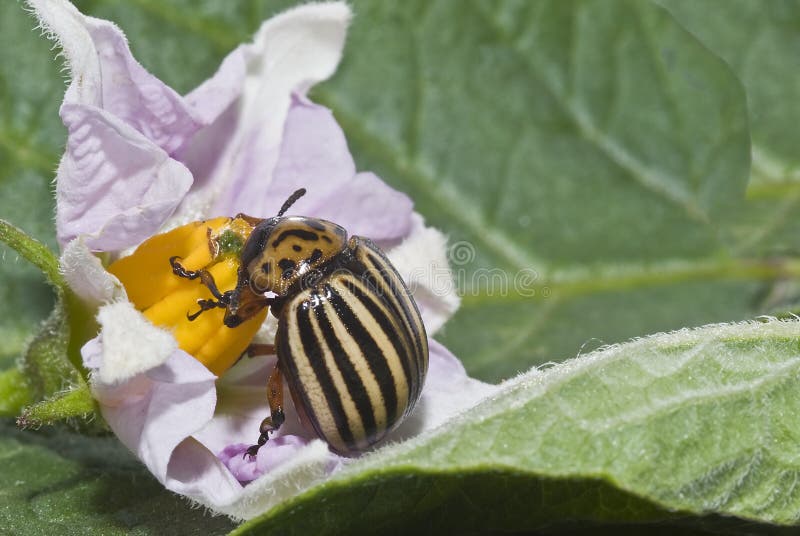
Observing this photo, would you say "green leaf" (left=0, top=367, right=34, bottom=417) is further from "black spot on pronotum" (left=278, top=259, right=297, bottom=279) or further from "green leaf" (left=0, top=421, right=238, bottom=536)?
"black spot on pronotum" (left=278, top=259, right=297, bottom=279)

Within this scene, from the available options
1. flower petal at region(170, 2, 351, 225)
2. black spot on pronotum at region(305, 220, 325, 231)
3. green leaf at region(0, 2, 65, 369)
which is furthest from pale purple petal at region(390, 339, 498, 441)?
green leaf at region(0, 2, 65, 369)

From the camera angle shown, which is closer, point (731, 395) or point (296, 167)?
point (731, 395)

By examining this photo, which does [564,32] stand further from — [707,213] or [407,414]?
[407,414]

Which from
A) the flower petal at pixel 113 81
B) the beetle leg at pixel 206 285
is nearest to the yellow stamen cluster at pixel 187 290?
the beetle leg at pixel 206 285

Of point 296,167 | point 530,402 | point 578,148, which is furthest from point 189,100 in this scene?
point 578,148

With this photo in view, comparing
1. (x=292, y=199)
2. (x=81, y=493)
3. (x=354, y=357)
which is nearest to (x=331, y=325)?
(x=354, y=357)

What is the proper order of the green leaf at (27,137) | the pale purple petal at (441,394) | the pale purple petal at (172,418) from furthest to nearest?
the green leaf at (27,137), the pale purple petal at (441,394), the pale purple petal at (172,418)

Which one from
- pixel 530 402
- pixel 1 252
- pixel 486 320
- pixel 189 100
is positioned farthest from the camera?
pixel 486 320

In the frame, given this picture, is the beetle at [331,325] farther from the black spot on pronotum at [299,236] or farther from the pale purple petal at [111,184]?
the pale purple petal at [111,184]

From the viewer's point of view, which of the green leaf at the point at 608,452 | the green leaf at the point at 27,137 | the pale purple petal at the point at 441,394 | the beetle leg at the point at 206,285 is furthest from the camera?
the green leaf at the point at 27,137
